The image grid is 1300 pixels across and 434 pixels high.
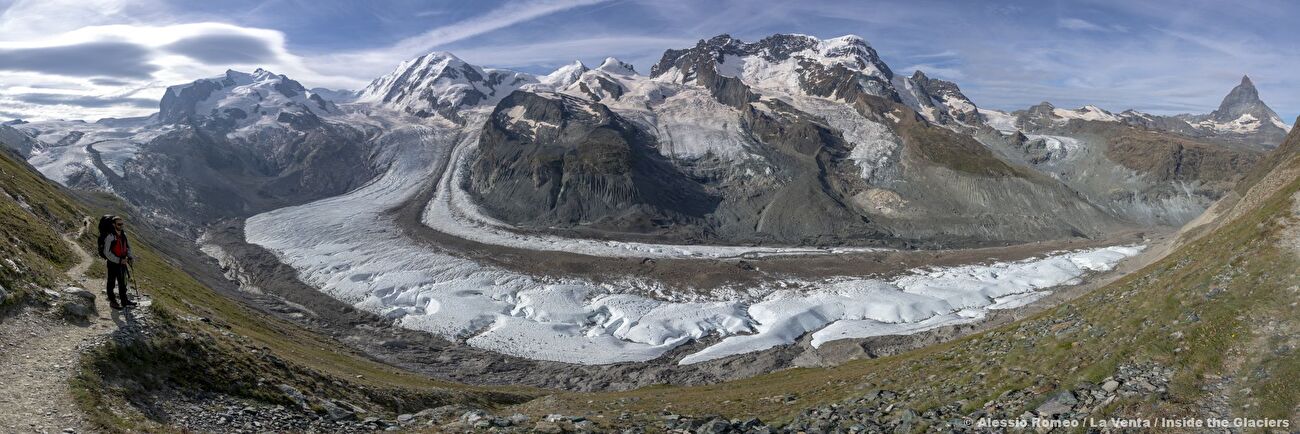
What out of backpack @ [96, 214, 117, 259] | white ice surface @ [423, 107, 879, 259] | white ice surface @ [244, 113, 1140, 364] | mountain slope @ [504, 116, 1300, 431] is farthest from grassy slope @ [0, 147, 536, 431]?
white ice surface @ [423, 107, 879, 259]

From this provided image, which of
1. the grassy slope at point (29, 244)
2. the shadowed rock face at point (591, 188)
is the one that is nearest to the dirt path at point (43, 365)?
the grassy slope at point (29, 244)

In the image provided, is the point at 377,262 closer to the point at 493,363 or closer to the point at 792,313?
the point at 493,363

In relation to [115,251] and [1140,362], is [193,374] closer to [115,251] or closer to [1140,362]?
[115,251]

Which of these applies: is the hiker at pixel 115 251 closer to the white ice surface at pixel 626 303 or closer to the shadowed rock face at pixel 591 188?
the white ice surface at pixel 626 303

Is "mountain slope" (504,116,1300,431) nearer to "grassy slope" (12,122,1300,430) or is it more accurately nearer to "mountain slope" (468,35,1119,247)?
"grassy slope" (12,122,1300,430)

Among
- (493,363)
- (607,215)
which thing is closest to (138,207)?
(607,215)
